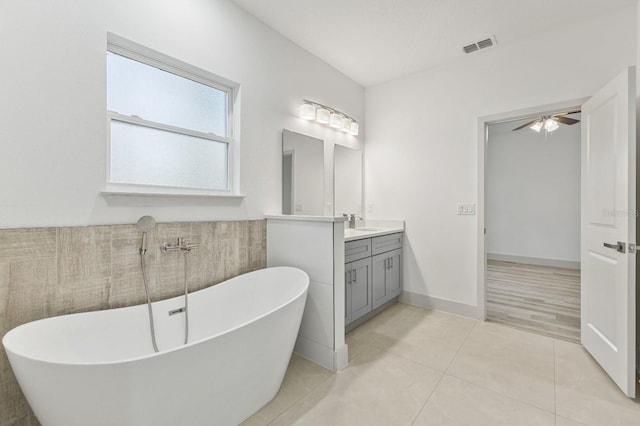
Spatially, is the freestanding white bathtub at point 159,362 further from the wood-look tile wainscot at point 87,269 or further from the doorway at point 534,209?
the doorway at point 534,209

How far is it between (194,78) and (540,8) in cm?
267

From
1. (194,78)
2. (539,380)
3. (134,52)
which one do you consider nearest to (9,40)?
(134,52)

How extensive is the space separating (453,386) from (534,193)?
16.0 feet

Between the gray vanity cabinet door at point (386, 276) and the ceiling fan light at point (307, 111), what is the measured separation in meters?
1.51

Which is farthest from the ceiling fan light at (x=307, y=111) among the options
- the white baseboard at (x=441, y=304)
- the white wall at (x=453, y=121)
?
the white baseboard at (x=441, y=304)

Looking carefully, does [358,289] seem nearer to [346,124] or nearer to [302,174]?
[302,174]

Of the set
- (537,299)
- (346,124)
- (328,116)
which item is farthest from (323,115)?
(537,299)

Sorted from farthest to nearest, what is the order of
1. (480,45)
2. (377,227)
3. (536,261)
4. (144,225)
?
(536,261) → (377,227) → (480,45) → (144,225)

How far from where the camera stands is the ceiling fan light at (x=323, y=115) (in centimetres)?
288

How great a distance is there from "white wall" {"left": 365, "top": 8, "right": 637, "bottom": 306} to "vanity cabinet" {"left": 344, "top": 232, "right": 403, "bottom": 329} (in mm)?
244

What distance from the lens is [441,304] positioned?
10.1 ft

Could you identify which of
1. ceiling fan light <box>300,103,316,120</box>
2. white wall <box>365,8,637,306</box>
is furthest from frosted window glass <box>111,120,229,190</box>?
white wall <box>365,8,637,306</box>

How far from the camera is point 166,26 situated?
1.84m

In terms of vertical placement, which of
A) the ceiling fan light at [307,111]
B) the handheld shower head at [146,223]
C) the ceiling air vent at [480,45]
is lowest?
the handheld shower head at [146,223]
